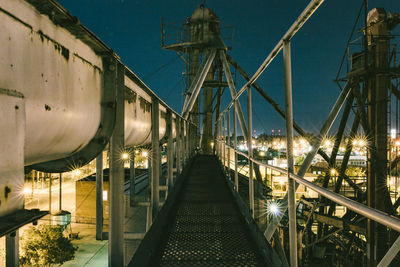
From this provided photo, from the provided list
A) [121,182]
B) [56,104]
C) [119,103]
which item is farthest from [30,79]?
[121,182]

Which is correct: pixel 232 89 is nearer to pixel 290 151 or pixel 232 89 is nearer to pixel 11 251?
pixel 290 151

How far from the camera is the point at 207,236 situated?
2814mm

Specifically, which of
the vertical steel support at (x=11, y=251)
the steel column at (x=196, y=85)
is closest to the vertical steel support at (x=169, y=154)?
the vertical steel support at (x=11, y=251)

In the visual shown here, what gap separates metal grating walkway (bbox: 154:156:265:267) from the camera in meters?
2.26

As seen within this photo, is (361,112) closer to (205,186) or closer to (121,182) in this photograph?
(205,186)

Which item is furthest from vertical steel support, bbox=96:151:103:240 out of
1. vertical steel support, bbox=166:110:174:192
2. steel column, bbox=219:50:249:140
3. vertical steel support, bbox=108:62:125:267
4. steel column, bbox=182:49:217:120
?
→ steel column, bbox=182:49:217:120

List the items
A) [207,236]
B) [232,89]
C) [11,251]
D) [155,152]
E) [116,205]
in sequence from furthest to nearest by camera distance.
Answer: [232,89] → [155,152] → [207,236] → [116,205] → [11,251]

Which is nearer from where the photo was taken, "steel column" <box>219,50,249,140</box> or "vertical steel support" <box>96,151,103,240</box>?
"vertical steel support" <box>96,151,103,240</box>

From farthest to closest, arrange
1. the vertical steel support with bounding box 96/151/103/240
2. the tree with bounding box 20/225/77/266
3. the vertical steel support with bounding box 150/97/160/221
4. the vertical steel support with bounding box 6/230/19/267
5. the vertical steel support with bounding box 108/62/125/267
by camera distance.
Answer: the tree with bounding box 20/225/77/266 < the vertical steel support with bounding box 96/151/103/240 < the vertical steel support with bounding box 150/97/160/221 < the vertical steel support with bounding box 108/62/125/267 < the vertical steel support with bounding box 6/230/19/267

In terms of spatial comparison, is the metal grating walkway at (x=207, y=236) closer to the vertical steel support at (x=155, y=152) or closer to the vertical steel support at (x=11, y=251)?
the vertical steel support at (x=155, y=152)

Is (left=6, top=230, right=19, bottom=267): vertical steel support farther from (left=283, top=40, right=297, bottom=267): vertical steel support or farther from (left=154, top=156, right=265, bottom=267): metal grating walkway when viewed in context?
(left=283, top=40, right=297, bottom=267): vertical steel support

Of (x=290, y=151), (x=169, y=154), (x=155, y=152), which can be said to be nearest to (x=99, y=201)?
(x=155, y=152)

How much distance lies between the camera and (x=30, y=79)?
112 cm

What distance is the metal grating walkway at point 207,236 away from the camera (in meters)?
2.26
